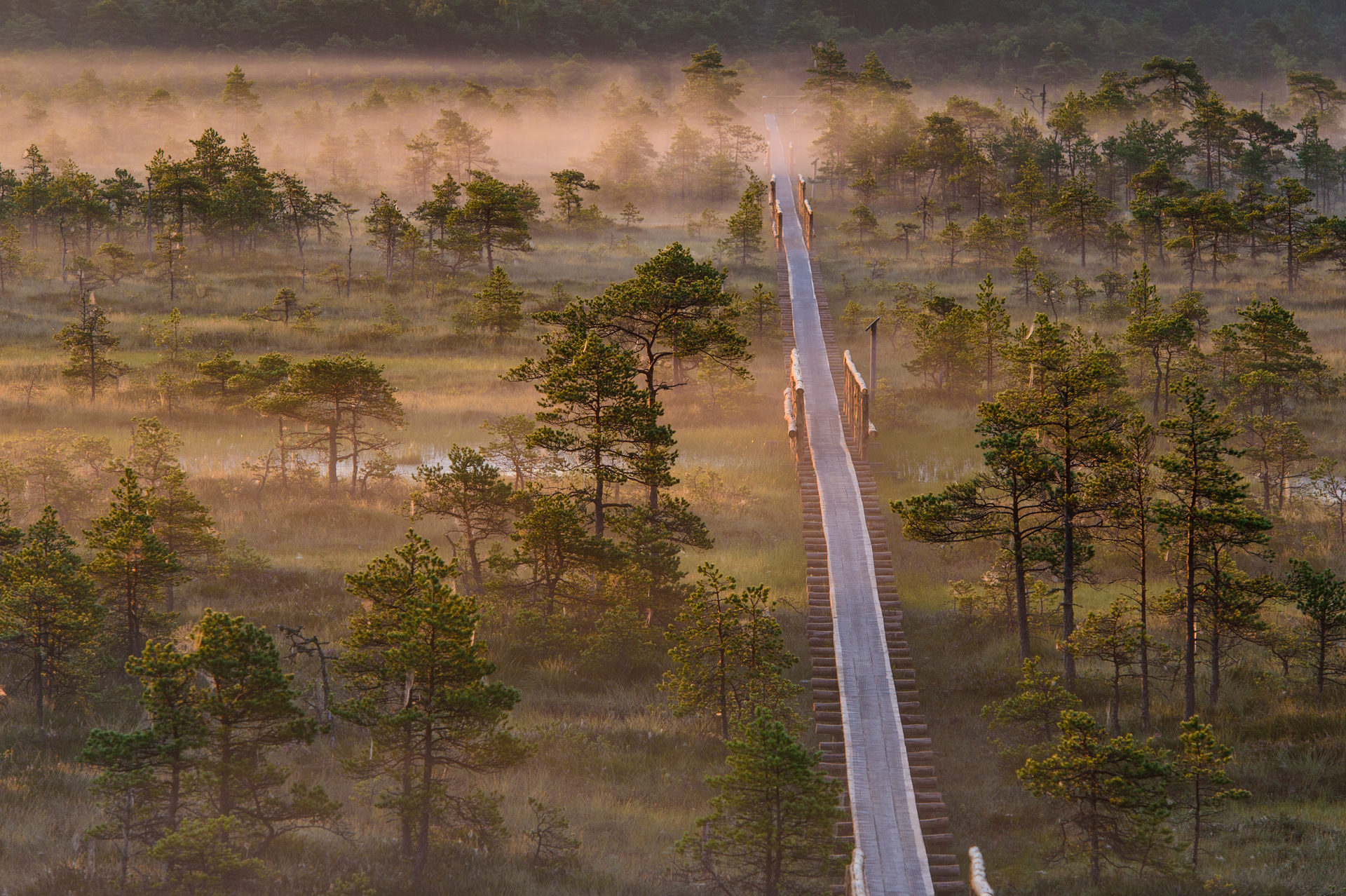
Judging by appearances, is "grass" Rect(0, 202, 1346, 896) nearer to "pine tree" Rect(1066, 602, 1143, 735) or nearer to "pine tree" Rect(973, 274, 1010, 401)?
"pine tree" Rect(1066, 602, 1143, 735)

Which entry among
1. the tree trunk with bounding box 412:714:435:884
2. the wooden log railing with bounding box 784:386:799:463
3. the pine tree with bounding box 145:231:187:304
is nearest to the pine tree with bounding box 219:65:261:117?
the pine tree with bounding box 145:231:187:304

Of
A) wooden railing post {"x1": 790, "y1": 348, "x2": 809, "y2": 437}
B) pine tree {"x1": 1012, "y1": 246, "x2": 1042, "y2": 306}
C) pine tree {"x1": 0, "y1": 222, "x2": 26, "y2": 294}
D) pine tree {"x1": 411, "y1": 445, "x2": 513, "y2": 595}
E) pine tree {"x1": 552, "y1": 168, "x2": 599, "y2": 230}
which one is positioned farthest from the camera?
pine tree {"x1": 552, "y1": 168, "x2": 599, "y2": 230}

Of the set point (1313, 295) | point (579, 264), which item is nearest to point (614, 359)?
point (579, 264)

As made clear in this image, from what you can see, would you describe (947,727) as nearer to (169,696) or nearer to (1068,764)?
(1068,764)

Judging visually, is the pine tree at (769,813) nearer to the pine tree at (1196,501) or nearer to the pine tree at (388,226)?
the pine tree at (1196,501)

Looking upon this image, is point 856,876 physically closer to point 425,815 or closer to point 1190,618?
point 425,815

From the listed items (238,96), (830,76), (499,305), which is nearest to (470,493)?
(499,305)

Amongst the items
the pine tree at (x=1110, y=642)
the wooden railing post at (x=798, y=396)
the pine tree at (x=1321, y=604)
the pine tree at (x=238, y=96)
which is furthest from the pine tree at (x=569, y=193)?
the pine tree at (x=1321, y=604)
